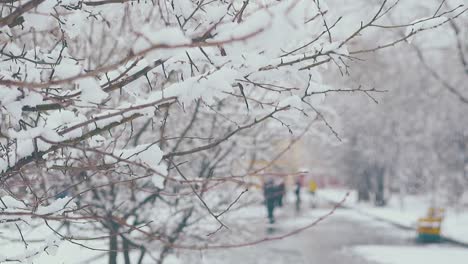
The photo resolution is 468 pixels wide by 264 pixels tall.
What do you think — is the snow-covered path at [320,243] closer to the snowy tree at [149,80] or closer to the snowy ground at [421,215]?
the snowy ground at [421,215]

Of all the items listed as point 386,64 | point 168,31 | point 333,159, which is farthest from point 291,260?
point 333,159

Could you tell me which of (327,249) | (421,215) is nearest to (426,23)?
(327,249)

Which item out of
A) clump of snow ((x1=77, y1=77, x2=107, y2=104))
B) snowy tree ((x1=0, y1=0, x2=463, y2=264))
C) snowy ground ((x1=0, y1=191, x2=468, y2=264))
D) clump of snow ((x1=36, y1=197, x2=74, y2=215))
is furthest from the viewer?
snowy ground ((x1=0, y1=191, x2=468, y2=264))

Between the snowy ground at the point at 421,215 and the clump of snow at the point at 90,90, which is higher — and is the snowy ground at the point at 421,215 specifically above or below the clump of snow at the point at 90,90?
below

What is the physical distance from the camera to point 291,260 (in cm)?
1394

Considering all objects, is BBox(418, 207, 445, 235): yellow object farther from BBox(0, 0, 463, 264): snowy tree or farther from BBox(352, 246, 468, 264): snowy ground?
BBox(0, 0, 463, 264): snowy tree

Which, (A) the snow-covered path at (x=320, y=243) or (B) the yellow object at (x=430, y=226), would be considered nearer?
(A) the snow-covered path at (x=320, y=243)

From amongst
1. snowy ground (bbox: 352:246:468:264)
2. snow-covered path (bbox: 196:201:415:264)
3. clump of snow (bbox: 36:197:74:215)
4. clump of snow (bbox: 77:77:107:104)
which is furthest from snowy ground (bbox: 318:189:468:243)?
clump of snow (bbox: 77:77:107:104)

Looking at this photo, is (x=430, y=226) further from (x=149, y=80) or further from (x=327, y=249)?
(x=149, y=80)

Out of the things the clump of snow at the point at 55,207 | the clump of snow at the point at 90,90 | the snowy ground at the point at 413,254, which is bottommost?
the snowy ground at the point at 413,254

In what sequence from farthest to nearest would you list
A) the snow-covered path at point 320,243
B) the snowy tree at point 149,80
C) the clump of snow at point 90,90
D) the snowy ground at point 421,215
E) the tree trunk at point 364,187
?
the tree trunk at point 364,187
the snowy ground at point 421,215
the snow-covered path at point 320,243
the clump of snow at point 90,90
the snowy tree at point 149,80

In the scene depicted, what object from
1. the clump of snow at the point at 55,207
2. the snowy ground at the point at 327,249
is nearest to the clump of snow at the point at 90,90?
the clump of snow at the point at 55,207

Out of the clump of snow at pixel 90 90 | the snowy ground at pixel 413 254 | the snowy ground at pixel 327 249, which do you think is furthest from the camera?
the snowy ground at pixel 413 254

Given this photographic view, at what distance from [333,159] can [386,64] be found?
949cm
